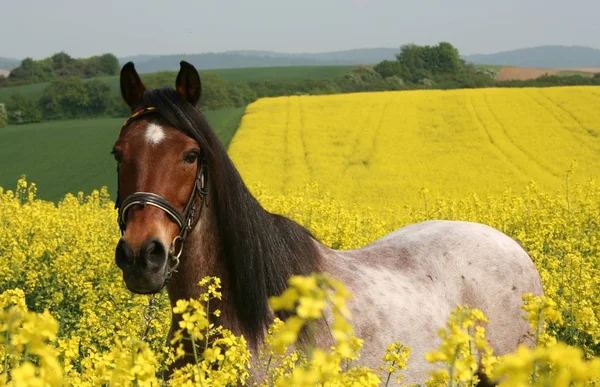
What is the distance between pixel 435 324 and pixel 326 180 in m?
21.2

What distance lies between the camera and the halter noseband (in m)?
3.31

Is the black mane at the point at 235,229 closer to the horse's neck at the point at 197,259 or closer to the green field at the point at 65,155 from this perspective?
the horse's neck at the point at 197,259

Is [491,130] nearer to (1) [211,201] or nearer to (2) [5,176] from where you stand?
(2) [5,176]

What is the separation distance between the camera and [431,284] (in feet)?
15.8

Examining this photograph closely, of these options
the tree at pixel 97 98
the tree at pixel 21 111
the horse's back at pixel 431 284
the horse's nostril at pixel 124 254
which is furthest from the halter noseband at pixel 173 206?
the tree at pixel 97 98

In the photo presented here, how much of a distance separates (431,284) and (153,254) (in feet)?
7.71

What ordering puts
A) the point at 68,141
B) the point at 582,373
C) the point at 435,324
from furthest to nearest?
the point at 68,141
the point at 435,324
the point at 582,373

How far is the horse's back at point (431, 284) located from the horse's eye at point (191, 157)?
1.28 m

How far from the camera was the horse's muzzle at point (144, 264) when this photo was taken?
123 inches

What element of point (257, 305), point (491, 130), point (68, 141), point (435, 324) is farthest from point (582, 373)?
point (68, 141)

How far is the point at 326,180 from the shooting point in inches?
1012

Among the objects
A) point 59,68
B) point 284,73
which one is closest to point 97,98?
point 59,68

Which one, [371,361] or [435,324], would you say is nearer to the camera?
[371,361]

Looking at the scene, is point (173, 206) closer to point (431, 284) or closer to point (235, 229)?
point (235, 229)
